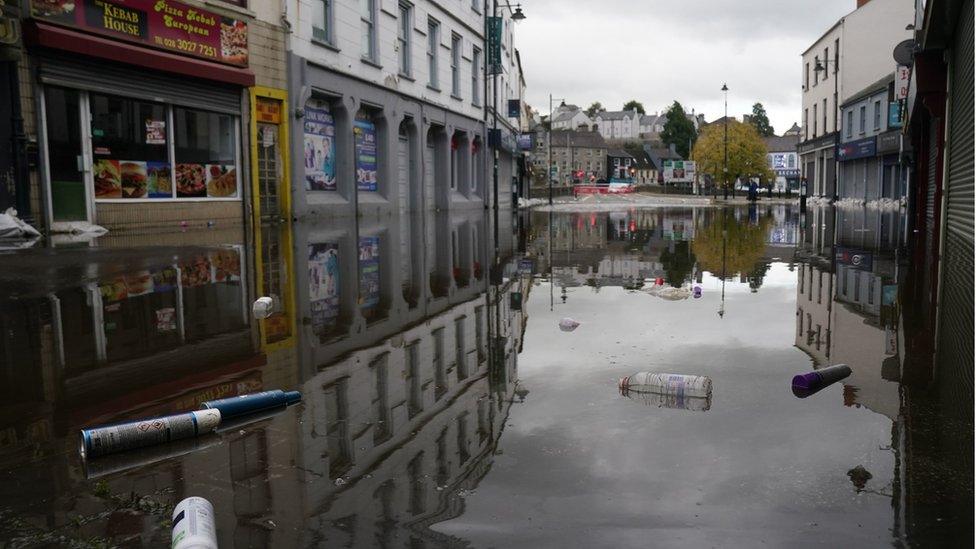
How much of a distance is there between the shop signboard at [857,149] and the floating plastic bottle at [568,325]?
4233 centimetres

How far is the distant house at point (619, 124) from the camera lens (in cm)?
19230

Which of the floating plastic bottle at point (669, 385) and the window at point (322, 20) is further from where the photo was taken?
the window at point (322, 20)

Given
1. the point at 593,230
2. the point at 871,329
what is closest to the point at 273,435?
the point at 871,329

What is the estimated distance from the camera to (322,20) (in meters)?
23.1

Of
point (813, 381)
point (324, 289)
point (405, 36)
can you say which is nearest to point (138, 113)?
point (324, 289)

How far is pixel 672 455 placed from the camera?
128 inches

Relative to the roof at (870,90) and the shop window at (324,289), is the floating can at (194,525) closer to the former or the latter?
the shop window at (324,289)

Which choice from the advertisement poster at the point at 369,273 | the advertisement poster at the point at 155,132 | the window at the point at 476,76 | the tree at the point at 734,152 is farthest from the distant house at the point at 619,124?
the advertisement poster at the point at 369,273

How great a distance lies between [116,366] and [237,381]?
96 cm

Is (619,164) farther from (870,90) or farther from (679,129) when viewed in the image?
(870,90)

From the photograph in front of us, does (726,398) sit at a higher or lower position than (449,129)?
lower

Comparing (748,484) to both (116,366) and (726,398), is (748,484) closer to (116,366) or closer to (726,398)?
(726,398)

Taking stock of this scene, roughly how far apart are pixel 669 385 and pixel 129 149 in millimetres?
16197

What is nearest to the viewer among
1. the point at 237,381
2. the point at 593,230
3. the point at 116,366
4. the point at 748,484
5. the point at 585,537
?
the point at 585,537
